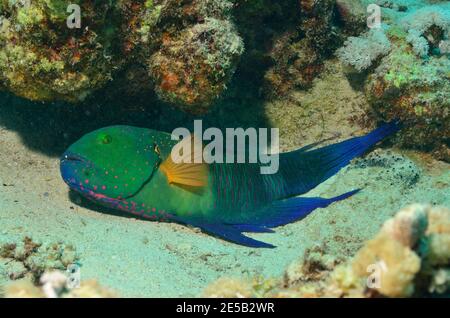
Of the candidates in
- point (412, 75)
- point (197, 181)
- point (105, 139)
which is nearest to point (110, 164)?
point (105, 139)

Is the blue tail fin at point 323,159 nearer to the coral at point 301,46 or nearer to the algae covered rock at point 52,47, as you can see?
the coral at point 301,46

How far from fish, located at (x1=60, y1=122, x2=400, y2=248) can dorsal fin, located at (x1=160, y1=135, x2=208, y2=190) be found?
1 cm

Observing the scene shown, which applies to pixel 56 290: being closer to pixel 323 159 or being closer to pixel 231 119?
pixel 323 159

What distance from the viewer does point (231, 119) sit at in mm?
5918

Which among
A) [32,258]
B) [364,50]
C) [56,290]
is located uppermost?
[364,50]

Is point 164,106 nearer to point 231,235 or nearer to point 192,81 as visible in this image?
point 192,81

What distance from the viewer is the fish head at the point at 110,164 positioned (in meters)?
3.98

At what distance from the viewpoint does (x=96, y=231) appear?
376cm

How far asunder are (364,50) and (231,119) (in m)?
1.97

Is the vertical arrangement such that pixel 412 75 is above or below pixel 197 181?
above

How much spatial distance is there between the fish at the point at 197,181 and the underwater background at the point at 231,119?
15 centimetres

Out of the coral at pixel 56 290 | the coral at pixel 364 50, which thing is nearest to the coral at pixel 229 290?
the coral at pixel 56 290
